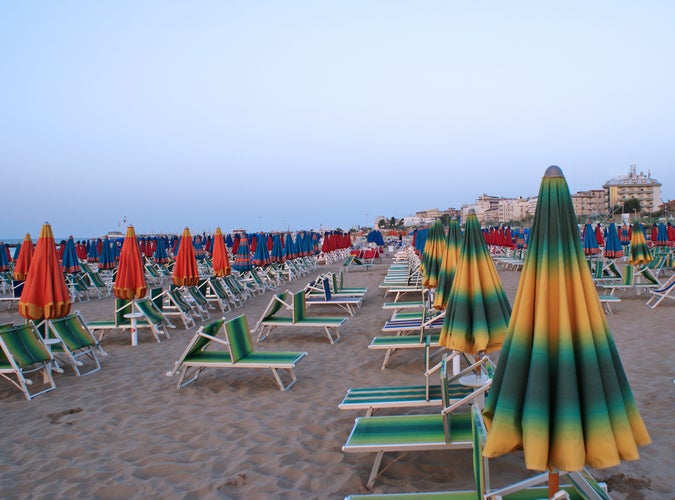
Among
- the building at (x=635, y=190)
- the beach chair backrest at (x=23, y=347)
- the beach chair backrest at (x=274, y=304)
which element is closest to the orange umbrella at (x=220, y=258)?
the beach chair backrest at (x=274, y=304)

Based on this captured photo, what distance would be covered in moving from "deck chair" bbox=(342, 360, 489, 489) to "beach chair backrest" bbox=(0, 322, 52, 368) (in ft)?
13.0

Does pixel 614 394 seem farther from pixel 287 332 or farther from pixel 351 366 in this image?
pixel 287 332

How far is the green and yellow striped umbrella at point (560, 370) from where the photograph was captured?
71.1 inches

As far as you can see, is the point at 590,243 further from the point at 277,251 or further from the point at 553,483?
the point at 553,483

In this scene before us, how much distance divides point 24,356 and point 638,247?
13328 millimetres

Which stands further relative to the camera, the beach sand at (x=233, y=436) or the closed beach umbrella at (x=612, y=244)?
the closed beach umbrella at (x=612, y=244)

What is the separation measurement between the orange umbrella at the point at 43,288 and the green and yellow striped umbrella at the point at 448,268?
4.61 m

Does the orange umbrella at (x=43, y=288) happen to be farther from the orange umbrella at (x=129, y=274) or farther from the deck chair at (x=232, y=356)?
the deck chair at (x=232, y=356)

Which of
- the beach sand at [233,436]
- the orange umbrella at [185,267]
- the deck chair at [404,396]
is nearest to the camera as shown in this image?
the beach sand at [233,436]

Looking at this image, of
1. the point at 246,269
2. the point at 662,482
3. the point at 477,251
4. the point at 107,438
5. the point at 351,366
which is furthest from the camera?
the point at 246,269

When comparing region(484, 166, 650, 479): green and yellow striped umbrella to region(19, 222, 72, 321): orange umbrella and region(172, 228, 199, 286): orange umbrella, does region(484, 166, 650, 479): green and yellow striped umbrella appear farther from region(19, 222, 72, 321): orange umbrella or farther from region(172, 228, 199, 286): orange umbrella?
region(172, 228, 199, 286): orange umbrella

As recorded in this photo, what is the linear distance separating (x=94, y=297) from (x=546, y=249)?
15.2 meters

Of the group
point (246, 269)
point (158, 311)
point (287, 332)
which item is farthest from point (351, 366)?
point (246, 269)

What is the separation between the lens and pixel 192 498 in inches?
128
